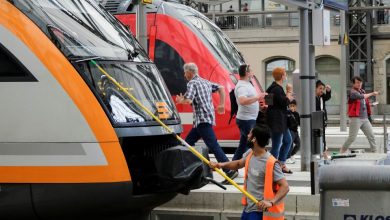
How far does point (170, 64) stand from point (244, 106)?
4335mm

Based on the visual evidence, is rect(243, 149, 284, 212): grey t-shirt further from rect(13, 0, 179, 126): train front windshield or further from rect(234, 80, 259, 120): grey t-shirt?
rect(234, 80, 259, 120): grey t-shirt

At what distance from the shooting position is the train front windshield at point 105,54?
7914 millimetres

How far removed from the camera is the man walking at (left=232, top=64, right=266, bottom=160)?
11609mm

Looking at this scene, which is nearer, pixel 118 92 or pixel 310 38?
pixel 118 92

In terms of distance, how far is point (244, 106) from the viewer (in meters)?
11.8

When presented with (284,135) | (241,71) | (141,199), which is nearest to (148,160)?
(141,199)

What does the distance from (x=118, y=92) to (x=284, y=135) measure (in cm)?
497

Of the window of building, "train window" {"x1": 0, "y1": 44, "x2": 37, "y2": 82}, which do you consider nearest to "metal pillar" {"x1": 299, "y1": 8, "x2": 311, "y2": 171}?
"train window" {"x1": 0, "y1": 44, "x2": 37, "y2": 82}

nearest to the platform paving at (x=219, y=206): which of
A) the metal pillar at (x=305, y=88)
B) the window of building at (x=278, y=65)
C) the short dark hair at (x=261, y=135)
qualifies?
the short dark hair at (x=261, y=135)

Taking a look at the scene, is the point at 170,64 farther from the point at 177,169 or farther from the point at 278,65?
the point at 278,65

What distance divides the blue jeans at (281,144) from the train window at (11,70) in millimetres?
5041

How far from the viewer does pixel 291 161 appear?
49.1 feet

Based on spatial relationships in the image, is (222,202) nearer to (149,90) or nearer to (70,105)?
(149,90)

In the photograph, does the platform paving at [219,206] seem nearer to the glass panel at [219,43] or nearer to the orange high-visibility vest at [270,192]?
the orange high-visibility vest at [270,192]
